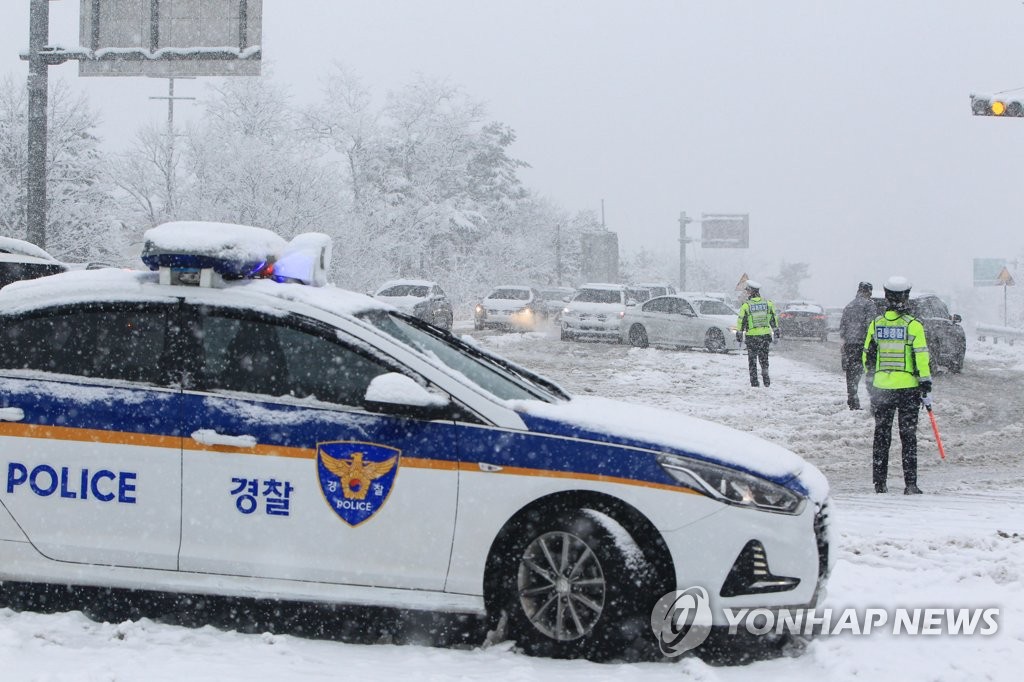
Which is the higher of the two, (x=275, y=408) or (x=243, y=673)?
(x=275, y=408)

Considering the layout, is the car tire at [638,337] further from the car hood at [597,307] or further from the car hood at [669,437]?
the car hood at [669,437]

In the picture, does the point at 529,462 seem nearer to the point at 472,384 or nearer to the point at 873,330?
the point at 472,384

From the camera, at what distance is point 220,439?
4910mm

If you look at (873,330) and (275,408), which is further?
(873,330)

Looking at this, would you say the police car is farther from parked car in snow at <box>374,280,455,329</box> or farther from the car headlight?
parked car in snow at <box>374,280,455,329</box>

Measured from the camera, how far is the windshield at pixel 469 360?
209 inches

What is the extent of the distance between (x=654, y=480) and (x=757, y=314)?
14.7 m

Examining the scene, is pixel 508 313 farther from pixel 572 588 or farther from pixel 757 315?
pixel 572 588

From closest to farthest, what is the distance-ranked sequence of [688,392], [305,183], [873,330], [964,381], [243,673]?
[243,673] → [873,330] → [688,392] → [964,381] → [305,183]

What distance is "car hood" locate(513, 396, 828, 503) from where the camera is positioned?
4.84 m

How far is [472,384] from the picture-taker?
5.02 m

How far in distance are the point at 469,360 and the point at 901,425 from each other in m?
5.44

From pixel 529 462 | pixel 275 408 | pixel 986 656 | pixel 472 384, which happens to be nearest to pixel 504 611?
pixel 529 462

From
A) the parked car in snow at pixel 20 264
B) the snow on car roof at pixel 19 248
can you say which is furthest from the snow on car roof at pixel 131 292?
the snow on car roof at pixel 19 248
